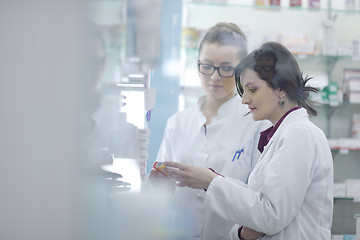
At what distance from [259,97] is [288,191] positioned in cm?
29

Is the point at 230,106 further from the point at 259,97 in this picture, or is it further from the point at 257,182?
the point at 257,182

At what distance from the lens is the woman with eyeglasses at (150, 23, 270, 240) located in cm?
124

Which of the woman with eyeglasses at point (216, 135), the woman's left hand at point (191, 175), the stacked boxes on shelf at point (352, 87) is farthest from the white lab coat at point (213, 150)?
the stacked boxes on shelf at point (352, 87)

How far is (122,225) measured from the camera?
2.24 ft

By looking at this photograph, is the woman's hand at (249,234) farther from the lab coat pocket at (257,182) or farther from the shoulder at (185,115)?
the shoulder at (185,115)

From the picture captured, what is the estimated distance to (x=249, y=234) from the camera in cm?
111

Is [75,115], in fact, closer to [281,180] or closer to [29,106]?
[29,106]

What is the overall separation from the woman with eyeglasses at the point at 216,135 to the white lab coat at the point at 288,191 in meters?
0.17

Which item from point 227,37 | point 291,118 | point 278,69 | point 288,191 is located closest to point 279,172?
point 288,191

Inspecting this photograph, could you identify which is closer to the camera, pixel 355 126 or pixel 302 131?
pixel 302 131

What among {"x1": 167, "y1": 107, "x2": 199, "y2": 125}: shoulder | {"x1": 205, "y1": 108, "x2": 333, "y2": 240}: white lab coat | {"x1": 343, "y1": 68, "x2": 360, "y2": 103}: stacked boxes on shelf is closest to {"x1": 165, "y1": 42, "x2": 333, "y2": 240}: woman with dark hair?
{"x1": 205, "y1": 108, "x2": 333, "y2": 240}: white lab coat

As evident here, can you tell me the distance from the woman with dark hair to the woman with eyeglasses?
101mm

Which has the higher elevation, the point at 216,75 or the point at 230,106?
the point at 216,75

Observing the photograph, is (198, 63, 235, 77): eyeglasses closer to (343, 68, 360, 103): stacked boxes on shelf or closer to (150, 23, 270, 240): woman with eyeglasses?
(150, 23, 270, 240): woman with eyeglasses
